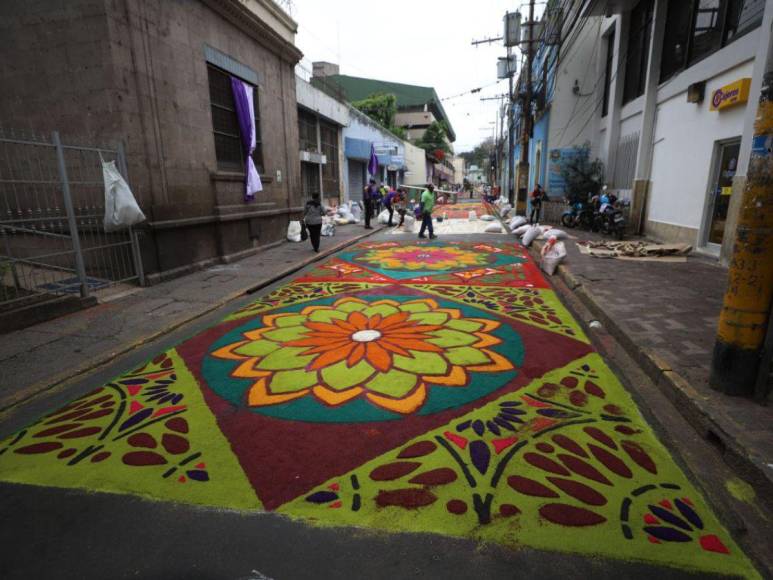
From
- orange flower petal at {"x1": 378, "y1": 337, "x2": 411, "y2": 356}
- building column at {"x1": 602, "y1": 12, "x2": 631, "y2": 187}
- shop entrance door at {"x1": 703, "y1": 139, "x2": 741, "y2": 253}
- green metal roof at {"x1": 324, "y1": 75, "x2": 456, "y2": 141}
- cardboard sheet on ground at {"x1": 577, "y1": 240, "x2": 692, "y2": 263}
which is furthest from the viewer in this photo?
green metal roof at {"x1": 324, "y1": 75, "x2": 456, "y2": 141}

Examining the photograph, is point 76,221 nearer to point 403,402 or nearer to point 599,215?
point 403,402

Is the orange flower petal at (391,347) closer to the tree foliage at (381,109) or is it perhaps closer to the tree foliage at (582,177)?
the tree foliage at (582,177)

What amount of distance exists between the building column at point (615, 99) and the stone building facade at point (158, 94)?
439 inches

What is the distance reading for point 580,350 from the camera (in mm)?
4465

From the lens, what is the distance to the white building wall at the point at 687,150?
335 inches

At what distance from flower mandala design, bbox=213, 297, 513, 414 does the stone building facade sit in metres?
3.91

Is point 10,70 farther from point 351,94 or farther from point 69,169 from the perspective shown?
point 351,94

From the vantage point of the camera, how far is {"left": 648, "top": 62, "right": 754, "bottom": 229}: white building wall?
8.50 m

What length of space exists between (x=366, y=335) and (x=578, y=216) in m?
12.3

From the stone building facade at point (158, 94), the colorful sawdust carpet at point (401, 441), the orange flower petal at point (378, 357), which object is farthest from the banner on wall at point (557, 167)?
the orange flower petal at point (378, 357)

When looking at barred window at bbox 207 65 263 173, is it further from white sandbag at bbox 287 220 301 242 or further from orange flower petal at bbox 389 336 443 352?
orange flower petal at bbox 389 336 443 352

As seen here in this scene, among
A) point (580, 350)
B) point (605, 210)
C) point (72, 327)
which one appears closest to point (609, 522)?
point (580, 350)

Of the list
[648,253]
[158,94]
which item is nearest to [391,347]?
[158,94]

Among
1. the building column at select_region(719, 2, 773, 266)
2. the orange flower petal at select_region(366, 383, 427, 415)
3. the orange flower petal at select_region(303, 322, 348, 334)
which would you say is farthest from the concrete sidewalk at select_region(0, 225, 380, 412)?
the building column at select_region(719, 2, 773, 266)
